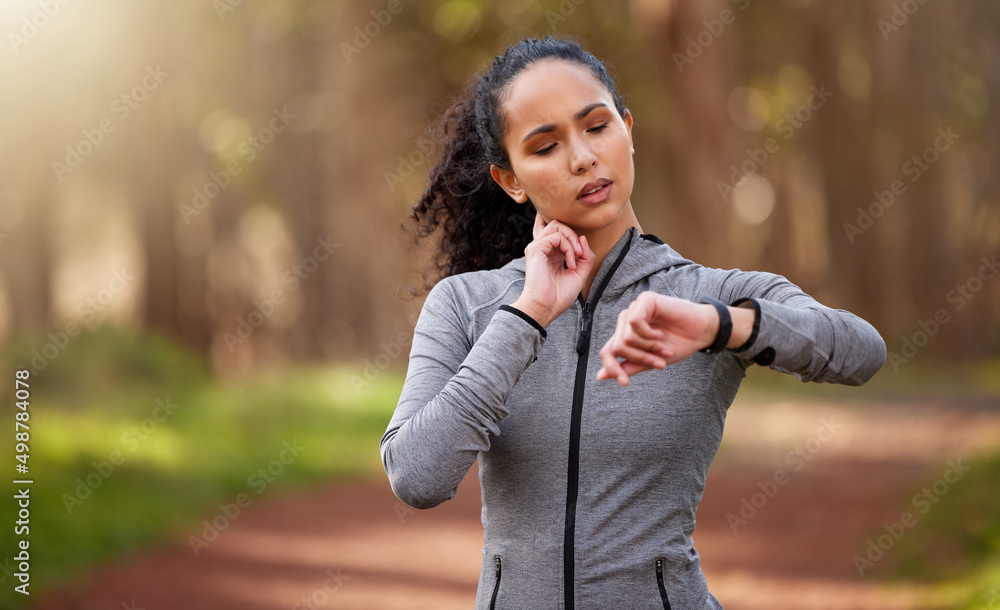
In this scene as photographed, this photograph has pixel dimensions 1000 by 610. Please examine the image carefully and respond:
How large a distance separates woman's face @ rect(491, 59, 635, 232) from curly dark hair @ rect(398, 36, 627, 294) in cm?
22

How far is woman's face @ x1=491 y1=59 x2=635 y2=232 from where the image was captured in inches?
98.3

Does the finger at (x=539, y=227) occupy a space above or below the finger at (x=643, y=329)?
above

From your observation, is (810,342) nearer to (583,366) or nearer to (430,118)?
(583,366)

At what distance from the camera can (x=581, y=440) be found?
2.33 meters

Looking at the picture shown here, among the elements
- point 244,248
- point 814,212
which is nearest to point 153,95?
point 244,248

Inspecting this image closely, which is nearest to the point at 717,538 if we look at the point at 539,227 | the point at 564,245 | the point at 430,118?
the point at 539,227

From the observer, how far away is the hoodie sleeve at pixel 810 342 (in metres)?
2.10

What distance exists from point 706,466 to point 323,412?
11.2 meters

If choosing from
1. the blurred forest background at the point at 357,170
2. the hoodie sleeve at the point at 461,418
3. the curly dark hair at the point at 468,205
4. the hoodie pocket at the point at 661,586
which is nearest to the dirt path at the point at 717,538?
the blurred forest background at the point at 357,170

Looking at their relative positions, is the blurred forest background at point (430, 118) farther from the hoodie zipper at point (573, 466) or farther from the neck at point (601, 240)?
the hoodie zipper at point (573, 466)

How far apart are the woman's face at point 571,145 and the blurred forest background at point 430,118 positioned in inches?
431

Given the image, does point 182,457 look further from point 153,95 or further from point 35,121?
point 153,95

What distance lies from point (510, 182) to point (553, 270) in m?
0.45

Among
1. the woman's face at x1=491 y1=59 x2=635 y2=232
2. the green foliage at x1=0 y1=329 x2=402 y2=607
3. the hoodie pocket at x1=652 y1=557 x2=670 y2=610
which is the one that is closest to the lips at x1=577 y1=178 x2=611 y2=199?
the woman's face at x1=491 y1=59 x2=635 y2=232
